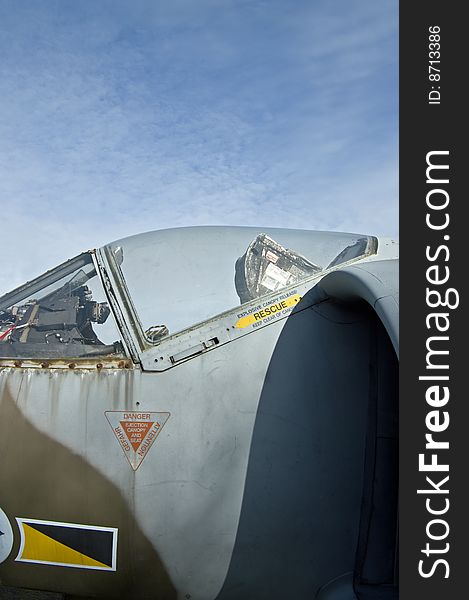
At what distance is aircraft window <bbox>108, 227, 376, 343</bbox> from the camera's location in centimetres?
330

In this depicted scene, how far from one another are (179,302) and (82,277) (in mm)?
695

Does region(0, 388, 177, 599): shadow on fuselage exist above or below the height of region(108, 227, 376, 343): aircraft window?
below

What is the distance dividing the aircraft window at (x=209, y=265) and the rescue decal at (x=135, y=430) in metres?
0.42

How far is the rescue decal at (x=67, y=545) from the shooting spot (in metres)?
2.99

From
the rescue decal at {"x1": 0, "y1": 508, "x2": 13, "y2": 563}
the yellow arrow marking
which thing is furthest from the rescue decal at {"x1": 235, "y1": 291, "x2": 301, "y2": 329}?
the rescue decal at {"x1": 0, "y1": 508, "x2": 13, "y2": 563}

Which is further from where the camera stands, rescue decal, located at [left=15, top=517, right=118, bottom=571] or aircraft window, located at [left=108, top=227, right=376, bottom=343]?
aircraft window, located at [left=108, top=227, right=376, bottom=343]

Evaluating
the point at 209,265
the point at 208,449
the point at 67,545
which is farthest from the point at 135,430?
the point at 209,265

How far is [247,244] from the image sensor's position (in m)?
3.62

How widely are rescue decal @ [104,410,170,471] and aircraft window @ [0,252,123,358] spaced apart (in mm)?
361

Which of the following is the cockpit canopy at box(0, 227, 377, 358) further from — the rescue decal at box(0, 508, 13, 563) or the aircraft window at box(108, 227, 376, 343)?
the rescue decal at box(0, 508, 13, 563)

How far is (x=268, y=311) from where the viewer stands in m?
3.27

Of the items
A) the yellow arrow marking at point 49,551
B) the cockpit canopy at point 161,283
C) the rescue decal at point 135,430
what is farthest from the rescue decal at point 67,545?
the cockpit canopy at point 161,283

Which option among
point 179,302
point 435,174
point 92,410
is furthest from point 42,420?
point 435,174

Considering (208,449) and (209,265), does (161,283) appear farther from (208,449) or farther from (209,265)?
(208,449)
